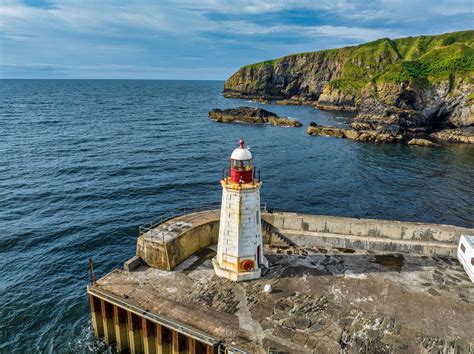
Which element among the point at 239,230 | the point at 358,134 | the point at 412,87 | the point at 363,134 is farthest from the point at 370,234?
the point at 412,87

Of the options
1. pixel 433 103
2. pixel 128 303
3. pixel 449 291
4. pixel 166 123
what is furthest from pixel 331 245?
pixel 433 103

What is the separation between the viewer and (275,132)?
87375mm

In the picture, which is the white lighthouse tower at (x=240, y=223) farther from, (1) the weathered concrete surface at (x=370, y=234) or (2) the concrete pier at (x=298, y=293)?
(1) the weathered concrete surface at (x=370, y=234)

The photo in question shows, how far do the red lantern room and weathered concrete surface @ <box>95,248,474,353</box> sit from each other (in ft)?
19.5

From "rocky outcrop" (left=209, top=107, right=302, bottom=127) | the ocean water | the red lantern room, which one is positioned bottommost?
the ocean water

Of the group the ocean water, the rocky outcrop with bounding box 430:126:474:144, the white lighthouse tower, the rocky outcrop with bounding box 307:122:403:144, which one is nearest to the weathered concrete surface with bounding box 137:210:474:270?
the white lighthouse tower

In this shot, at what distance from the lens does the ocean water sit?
2320 cm

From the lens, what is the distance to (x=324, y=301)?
16.7 m

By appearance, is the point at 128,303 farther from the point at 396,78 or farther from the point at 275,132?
the point at 396,78

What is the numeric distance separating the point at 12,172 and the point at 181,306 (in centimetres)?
4379

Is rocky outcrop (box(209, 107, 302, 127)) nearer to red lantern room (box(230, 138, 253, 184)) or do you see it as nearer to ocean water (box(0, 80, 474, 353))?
ocean water (box(0, 80, 474, 353))

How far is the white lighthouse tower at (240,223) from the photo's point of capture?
1725 cm

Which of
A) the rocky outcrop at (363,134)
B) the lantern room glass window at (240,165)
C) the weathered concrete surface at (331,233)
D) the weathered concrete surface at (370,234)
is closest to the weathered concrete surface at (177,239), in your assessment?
the weathered concrete surface at (331,233)

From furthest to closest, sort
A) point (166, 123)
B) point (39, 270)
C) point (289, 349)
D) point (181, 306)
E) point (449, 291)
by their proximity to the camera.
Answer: point (166, 123) < point (39, 270) < point (449, 291) < point (181, 306) < point (289, 349)
